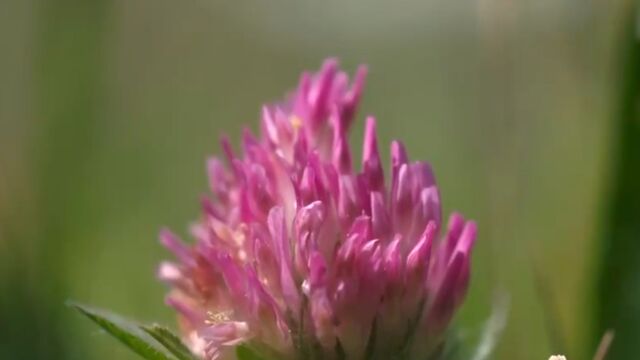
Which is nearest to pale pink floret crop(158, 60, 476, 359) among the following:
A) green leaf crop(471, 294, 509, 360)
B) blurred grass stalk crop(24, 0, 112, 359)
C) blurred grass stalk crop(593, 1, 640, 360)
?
green leaf crop(471, 294, 509, 360)

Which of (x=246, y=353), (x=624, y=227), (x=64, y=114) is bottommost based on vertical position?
(x=246, y=353)

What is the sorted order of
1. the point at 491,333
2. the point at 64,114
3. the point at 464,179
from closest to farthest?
the point at 491,333 < the point at 64,114 < the point at 464,179

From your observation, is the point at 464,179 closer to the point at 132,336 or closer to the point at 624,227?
the point at 624,227

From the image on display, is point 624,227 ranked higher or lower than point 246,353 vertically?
higher

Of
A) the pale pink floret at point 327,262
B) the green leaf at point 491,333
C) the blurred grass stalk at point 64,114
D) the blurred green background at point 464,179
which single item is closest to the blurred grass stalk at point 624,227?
the blurred green background at point 464,179

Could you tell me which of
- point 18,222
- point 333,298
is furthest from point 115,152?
point 333,298

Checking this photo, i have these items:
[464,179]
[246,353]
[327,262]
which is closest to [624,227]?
→ [327,262]

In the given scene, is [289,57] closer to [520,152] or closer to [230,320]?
[520,152]
